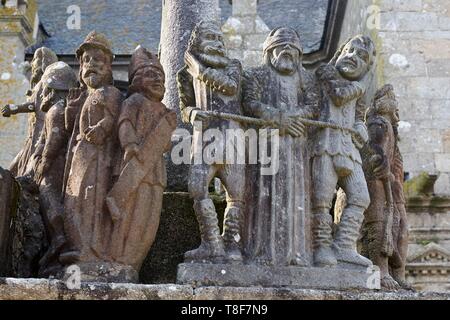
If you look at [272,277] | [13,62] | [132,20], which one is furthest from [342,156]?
[132,20]

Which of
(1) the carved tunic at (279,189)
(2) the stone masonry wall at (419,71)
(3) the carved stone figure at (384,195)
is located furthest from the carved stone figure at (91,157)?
(2) the stone masonry wall at (419,71)

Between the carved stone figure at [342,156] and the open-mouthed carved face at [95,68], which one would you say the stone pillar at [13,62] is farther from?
the carved stone figure at [342,156]

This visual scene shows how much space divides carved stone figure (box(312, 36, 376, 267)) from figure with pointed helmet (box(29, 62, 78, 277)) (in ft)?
5.49

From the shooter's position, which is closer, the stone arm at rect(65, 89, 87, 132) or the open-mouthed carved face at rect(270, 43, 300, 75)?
the stone arm at rect(65, 89, 87, 132)

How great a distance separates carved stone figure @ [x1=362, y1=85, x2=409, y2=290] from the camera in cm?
668

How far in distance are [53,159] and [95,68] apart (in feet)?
2.23

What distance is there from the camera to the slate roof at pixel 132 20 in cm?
1895

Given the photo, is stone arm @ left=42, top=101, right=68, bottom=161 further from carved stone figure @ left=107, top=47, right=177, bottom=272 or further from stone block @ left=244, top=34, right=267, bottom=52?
stone block @ left=244, top=34, right=267, bottom=52

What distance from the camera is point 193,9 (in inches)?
297

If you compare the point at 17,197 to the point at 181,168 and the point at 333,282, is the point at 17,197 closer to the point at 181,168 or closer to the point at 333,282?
the point at 181,168

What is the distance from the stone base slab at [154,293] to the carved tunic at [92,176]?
1.22ft

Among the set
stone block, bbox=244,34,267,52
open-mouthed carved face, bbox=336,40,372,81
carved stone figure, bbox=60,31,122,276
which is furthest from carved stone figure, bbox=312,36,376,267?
stone block, bbox=244,34,267,52

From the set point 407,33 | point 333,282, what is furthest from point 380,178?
point 407,33

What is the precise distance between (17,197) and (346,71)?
7.97 ft
